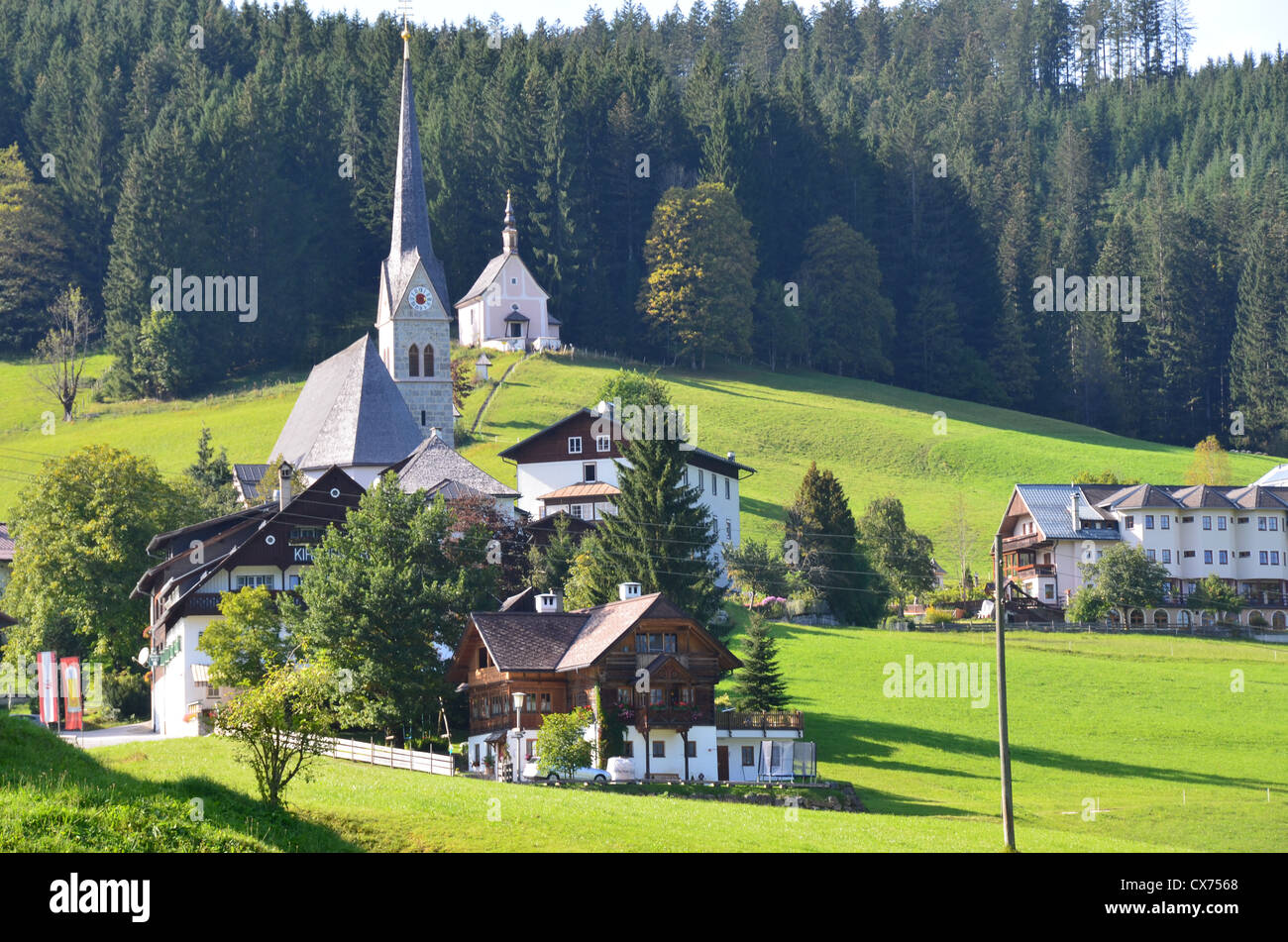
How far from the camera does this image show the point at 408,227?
108938 millimetres

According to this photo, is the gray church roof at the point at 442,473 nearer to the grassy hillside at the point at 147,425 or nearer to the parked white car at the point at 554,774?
the grassy hillside at the point at 147,425

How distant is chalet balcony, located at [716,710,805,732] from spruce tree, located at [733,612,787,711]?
3.00 ft

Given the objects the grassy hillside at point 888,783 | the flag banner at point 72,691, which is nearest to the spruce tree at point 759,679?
the grassy hillside at point 888,783

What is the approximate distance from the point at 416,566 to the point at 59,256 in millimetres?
94549

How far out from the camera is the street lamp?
4955cm

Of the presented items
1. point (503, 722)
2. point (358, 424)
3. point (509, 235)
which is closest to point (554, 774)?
point (503, 722)

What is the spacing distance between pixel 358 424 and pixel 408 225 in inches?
993

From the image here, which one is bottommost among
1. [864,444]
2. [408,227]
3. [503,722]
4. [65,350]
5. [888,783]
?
[888,783]

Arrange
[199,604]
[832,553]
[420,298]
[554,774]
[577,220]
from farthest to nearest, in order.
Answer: [577,220] < [420,298] < [832,553] < [199,604] < [554,774]

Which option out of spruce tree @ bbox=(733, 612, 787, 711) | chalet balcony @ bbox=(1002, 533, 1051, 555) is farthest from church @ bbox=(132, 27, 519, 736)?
chalet balcony @ bbox=(1002, 533, 1051, 555)

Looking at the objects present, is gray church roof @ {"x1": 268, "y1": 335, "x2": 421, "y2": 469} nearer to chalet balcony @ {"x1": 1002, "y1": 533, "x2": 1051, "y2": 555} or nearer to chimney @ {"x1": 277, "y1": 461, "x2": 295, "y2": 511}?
chimney @ {"x1": 277, "y1": 461, "x2": 295, "y2": 511}

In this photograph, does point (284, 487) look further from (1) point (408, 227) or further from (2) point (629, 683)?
(1) point (408, 227)

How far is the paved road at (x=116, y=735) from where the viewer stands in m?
54.2
